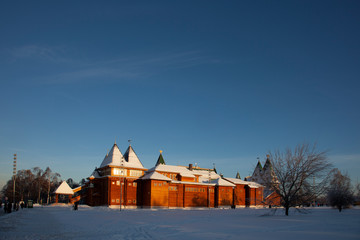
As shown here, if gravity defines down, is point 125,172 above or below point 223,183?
above

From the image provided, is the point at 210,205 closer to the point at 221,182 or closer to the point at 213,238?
the point at 221,182

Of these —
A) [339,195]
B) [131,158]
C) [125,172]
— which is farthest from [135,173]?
[339,195]

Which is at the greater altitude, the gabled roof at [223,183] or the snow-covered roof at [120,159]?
the snow-covered roof at [120,159]

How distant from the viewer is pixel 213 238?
13836mm

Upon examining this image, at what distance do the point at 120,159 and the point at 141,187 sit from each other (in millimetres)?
6896

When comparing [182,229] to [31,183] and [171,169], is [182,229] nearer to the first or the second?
[171,169]

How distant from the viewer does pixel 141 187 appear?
59000 mm

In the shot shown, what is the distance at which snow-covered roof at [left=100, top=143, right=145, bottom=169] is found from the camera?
5710cm

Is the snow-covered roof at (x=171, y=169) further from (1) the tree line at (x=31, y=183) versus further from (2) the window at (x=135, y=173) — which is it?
(1) the tree line at (x=31, y=183)

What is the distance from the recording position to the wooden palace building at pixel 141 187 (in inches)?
2212

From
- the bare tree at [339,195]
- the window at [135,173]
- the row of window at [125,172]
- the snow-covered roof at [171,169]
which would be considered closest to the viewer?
the bare tree at [339,195]

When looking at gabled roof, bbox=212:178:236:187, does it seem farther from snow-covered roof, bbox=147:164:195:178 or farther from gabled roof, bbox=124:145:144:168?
gabled roof, bbox=124:145:144:168

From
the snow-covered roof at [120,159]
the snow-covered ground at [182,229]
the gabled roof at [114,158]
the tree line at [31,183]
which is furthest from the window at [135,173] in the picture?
the tree line at [31,183]

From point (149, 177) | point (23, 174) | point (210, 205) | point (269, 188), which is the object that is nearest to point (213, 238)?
point (269, 188)
